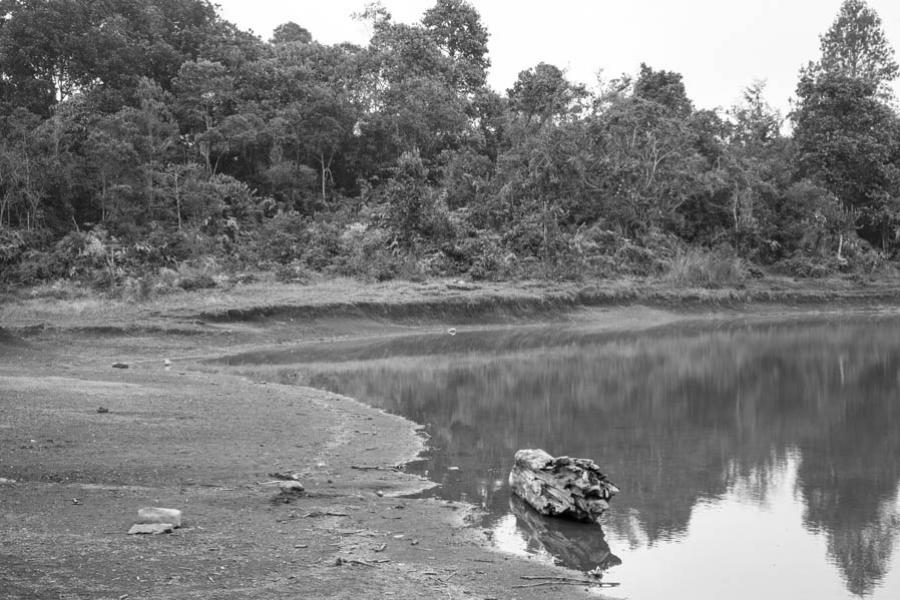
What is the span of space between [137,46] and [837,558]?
50.3 meters

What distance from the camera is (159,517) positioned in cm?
891

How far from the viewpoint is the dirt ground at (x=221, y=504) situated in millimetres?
7617

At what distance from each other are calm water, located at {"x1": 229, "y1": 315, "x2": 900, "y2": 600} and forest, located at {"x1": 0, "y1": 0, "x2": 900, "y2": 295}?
41.8 ft

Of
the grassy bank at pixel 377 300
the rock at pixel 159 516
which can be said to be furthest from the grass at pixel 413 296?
the rock at pixel 159 516

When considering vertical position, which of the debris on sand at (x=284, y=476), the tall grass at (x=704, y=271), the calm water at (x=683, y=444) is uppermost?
the tall grass at (x=704, y=271)

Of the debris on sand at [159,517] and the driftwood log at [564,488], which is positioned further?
the driftwood log at [564,488]

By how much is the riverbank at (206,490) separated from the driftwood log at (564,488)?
0.87m

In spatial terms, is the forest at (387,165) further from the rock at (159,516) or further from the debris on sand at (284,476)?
the rock at (159,516)

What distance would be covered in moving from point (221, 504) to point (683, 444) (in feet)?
28.2

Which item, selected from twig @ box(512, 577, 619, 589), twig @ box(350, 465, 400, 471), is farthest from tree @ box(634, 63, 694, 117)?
twig @ box(512, 577, 619, 589)

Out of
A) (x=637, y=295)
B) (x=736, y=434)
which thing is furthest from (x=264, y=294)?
(x=736, y=434)

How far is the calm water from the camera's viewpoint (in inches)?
377

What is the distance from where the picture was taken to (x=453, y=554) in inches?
354

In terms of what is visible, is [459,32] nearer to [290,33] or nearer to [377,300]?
[290,33]
